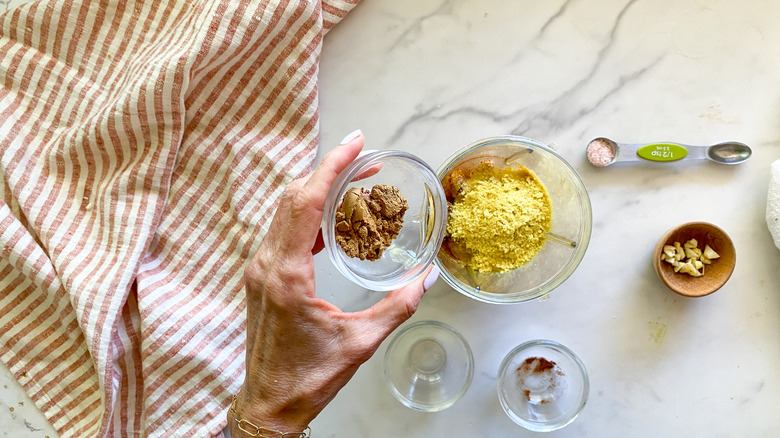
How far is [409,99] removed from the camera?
4.18 ft

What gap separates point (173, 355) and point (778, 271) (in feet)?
4.28

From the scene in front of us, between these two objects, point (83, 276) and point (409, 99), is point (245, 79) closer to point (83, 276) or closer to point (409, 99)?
point (409, 99)

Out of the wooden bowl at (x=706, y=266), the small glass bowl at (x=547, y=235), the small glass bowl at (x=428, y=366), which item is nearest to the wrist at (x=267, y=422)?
the small glass bowl at (x=428, y=366)

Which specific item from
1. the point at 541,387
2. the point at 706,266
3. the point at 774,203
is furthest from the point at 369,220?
the point at 774,203

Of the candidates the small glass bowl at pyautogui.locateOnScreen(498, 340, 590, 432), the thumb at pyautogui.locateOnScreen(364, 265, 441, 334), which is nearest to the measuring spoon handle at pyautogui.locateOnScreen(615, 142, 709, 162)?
the small glass bowl at pyautogui.locateOnScreen(498, 340, 590, 432)

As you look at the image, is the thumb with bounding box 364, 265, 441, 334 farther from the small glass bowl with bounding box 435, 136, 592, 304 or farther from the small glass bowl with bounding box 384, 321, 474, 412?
the small glass bowl with bounding box 384, 321, 474, 412

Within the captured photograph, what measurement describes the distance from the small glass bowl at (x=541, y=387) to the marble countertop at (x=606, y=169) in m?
0.04

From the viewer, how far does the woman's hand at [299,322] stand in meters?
0.91

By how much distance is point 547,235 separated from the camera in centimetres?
117

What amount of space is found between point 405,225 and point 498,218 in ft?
0.56

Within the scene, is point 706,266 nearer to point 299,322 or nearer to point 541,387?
point 541,387

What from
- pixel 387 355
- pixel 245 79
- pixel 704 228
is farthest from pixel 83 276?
pixel 704 228

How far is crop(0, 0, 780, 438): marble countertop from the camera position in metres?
1.26

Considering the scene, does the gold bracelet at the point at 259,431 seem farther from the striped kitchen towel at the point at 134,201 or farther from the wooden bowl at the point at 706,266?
the wooden bowl at the point at 706,266
